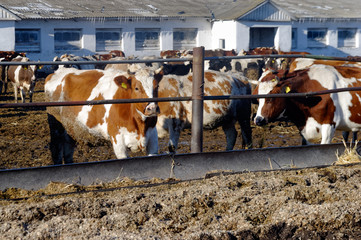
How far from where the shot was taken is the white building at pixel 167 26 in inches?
1082

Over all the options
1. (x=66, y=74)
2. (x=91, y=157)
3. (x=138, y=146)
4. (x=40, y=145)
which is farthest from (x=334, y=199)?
(x=40, y=145)

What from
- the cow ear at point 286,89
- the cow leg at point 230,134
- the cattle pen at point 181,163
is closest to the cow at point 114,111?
the cattle pen at point 181,163

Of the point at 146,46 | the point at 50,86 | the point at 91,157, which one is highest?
the point at 146,46

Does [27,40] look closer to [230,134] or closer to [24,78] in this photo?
[24,78]

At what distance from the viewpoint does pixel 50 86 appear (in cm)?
705

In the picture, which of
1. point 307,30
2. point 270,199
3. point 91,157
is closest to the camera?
point 270,199

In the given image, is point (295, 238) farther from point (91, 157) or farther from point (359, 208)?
point (91, 157)

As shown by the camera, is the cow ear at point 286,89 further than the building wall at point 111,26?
No

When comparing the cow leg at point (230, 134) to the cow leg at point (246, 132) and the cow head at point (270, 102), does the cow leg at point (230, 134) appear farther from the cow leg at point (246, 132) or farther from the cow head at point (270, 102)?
the cow head at point (270, 102)

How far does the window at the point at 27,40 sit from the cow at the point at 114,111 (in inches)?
845

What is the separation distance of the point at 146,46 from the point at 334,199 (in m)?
26.8

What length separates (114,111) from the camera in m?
5.88

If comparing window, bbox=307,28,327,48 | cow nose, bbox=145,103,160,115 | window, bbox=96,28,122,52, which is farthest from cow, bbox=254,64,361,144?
window, bbox=307,28,327,48

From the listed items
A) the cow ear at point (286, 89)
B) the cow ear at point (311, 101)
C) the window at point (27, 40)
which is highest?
the window at point (27, 40)
